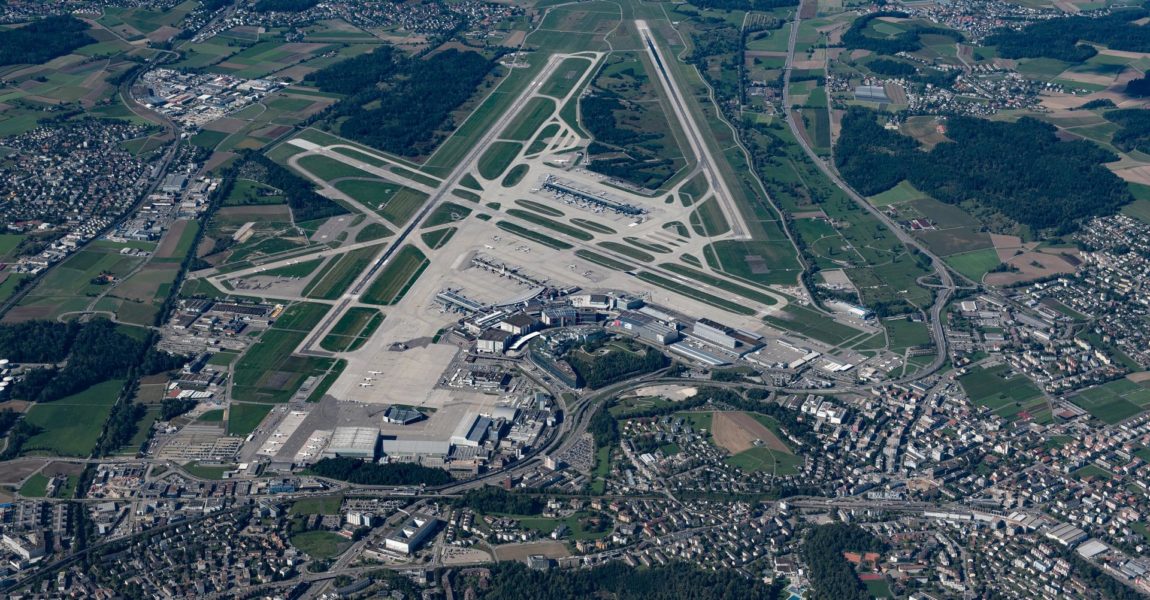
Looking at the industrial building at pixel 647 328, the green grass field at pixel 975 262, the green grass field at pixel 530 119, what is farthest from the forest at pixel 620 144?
the green grass field at pixel 975 262

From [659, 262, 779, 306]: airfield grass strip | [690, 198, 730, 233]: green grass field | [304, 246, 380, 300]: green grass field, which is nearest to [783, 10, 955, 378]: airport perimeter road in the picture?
[659, 262, 779, 306]: airfield grass strip

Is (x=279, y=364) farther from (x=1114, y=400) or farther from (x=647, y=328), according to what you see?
(x=1114, y=400)

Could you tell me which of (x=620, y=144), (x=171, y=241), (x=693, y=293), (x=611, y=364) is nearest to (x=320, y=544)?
(x=611, y=364)

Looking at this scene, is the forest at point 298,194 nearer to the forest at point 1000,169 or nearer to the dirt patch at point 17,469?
the dirt patch at point 17,469

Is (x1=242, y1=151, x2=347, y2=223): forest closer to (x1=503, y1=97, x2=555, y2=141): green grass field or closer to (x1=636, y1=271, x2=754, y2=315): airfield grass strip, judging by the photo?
(x1=503, y1=97, x2=555, y2=141): green grass field

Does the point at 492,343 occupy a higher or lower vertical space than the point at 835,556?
higher

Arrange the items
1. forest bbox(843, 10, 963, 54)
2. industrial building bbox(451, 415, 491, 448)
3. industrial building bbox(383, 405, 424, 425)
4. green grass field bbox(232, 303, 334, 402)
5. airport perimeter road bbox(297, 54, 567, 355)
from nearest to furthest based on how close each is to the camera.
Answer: industrial building bbox(451, 415, 491, 448) → industrial building bbox(383, 405, 424, 425) → green grass field bbox(232, 303, 334, 402) → airport perimeter road bbox(297, 54, 567, 355) → forest bbox(843, 10, 963, 54)

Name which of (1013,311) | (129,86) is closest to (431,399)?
(1013,311)
